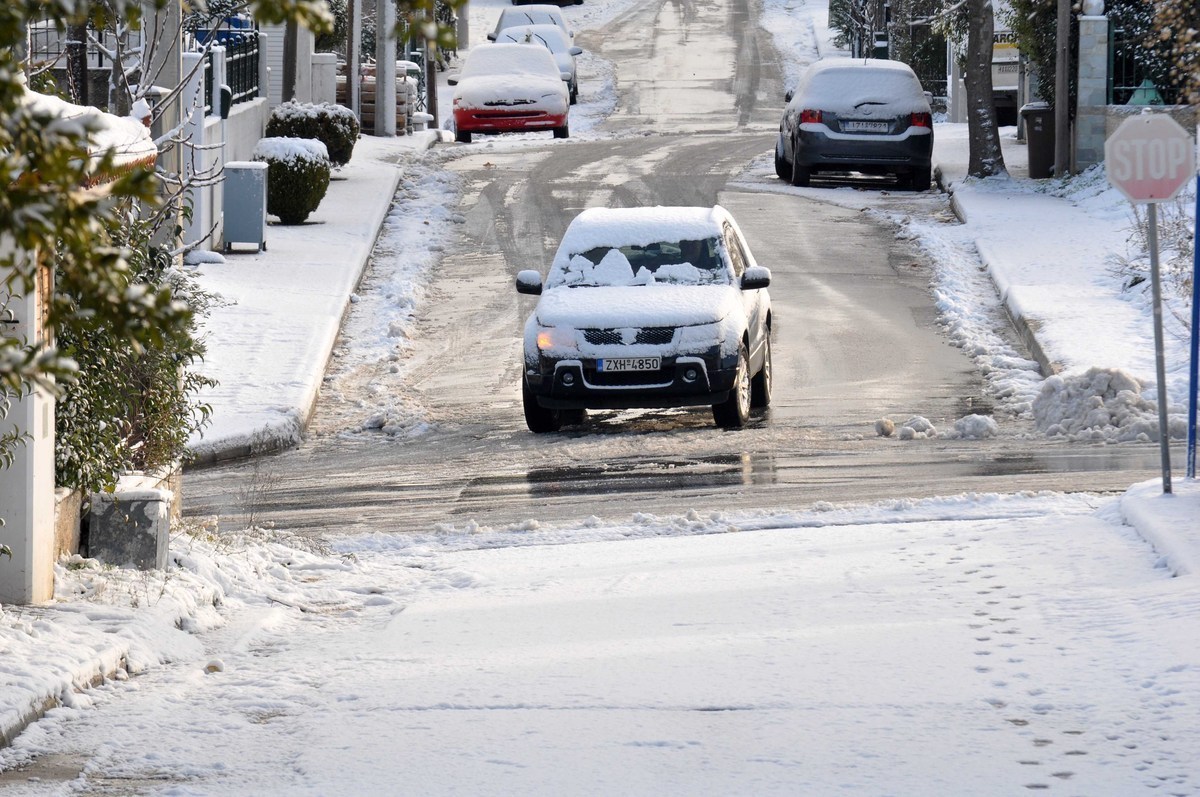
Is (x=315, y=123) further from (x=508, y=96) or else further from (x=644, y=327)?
(x=644, y=327)

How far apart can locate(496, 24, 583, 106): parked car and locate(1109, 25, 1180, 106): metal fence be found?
58.8 ft

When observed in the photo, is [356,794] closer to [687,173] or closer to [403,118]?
[687,173]

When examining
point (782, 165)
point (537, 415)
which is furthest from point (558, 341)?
point (782, 165)

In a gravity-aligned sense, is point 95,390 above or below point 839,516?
above

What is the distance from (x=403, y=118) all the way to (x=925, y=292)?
59.4ft

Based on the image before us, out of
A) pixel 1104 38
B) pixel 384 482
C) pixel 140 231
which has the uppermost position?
pixel 1104 38

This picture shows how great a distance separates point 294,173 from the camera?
23719 millimetres

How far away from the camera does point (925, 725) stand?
6.14 meters

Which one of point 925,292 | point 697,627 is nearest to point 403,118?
point 925,292

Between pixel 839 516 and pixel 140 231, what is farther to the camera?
pixel 839 516

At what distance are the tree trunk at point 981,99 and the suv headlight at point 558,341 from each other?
47.5ft

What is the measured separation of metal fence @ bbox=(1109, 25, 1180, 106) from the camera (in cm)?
2572

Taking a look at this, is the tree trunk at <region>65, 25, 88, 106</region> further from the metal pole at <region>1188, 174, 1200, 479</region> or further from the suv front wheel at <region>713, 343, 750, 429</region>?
the metal pole at <region>1188, 174, 1200, 479</region>

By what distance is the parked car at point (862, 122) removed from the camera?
86.6 ft
